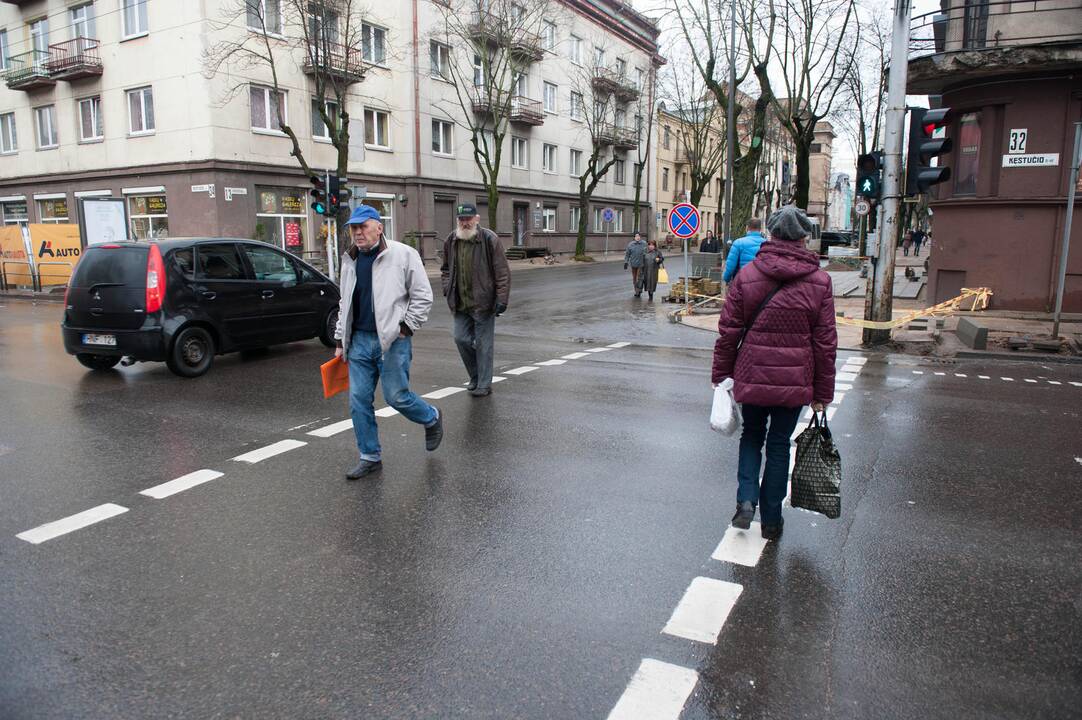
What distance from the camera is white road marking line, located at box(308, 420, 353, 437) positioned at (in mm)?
6561

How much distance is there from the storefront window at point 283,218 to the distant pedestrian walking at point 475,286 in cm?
2086

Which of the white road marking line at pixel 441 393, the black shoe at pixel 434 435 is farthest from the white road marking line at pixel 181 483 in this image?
the white road marking line at pixel 441 393

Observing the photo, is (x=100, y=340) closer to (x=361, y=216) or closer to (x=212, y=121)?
(x=361, y=216)

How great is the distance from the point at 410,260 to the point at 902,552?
357 centimetres

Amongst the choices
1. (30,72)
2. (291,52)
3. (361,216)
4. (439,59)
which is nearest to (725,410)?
(361,216)

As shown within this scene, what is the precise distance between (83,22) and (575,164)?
26.7 meters

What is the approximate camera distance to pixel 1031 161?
15.0 metres

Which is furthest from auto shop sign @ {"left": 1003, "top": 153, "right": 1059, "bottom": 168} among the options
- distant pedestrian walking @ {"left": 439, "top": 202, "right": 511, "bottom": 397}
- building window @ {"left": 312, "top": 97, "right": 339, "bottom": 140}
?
building window @ {"left": 312, "top": 97, "right": 339, "bottom": 140}

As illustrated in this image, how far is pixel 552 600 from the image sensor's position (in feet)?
11.8

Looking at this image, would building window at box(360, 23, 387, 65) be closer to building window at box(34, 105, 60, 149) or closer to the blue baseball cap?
building window at box(34, 105, 60, 149)

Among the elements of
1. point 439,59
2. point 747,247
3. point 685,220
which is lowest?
point 747,247

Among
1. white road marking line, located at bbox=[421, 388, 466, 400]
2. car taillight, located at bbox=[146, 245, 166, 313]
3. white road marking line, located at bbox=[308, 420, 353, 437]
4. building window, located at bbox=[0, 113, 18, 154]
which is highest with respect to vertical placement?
building window, located at bbox=[0, 113, 18, 154]

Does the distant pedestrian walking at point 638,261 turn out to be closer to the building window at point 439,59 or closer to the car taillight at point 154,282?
the car taillight at point 154,282

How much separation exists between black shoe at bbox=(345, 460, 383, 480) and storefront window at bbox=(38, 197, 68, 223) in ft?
103
